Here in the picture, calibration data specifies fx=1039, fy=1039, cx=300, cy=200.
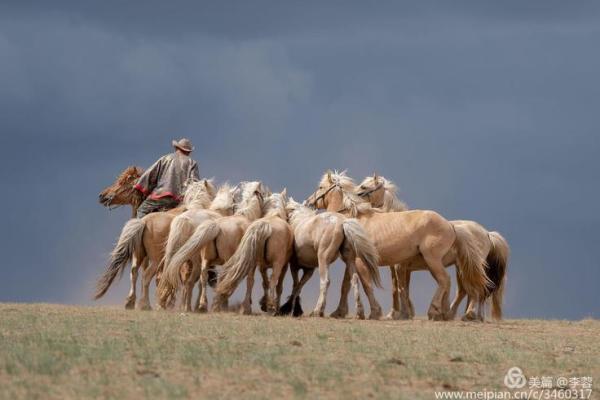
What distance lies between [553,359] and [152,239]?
765cm

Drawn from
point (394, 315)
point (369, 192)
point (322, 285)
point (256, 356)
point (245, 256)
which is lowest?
point (256, 356)

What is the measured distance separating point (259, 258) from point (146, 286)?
2137 millimetres

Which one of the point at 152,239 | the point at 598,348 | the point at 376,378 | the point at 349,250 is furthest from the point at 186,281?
the point at 376,378

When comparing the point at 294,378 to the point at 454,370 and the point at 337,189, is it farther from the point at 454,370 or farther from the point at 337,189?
the point at 337,189

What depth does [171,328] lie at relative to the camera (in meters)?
12.2

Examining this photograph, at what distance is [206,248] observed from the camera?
16.2m

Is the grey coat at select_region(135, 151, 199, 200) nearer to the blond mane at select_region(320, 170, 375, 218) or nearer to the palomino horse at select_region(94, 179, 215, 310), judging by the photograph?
the palomino horse at select_region(94, 179, 215, 310)

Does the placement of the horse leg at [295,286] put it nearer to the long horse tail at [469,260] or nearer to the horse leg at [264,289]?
the horse leg at [264,289]

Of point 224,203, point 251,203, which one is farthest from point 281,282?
point 224,203

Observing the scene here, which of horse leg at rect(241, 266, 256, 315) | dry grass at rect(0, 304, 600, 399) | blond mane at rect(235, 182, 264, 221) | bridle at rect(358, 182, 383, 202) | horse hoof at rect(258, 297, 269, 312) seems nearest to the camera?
dry grass at rect(0, 304, 600, 399)

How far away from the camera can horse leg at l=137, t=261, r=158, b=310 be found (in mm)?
16348

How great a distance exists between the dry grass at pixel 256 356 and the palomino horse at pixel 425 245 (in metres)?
1.89

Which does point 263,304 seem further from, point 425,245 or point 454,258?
point 454,258

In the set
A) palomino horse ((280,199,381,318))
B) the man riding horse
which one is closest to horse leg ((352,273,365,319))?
palomino horse ((280,199,381,318))
